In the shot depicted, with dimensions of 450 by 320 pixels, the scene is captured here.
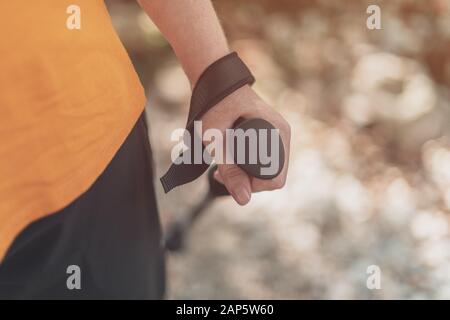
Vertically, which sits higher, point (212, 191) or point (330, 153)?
point (330, 153)

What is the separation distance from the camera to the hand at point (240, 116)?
Answer: 0.78 meters

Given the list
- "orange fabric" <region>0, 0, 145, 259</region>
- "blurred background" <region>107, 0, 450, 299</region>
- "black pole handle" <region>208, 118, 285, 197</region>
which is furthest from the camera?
"blurred background" <region>107, 0, 450, 299</region>

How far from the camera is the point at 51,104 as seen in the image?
63cm

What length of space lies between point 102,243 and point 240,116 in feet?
0.65

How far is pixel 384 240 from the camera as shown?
1704 mm

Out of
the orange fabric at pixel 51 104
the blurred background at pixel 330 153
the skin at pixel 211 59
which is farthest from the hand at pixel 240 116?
the blurred background at pixel 330 153

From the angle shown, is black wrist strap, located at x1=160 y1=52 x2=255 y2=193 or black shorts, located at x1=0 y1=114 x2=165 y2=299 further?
black wrist strap, located at x1=160 y1=52 x2=255 y2=193

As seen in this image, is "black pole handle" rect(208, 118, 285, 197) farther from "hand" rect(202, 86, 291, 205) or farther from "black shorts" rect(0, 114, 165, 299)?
"black shorts" rect(0, 114, 165, 299)

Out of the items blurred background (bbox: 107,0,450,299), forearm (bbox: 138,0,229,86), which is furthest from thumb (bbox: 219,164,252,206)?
blurred background (bbox: 107,0,450,299)

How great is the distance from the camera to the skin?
783 millimetres

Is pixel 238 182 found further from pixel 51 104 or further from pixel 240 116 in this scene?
pixel 51 104

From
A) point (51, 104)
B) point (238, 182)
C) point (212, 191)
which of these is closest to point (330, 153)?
point (212, 191)

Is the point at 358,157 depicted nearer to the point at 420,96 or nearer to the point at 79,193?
the point at 420,96
